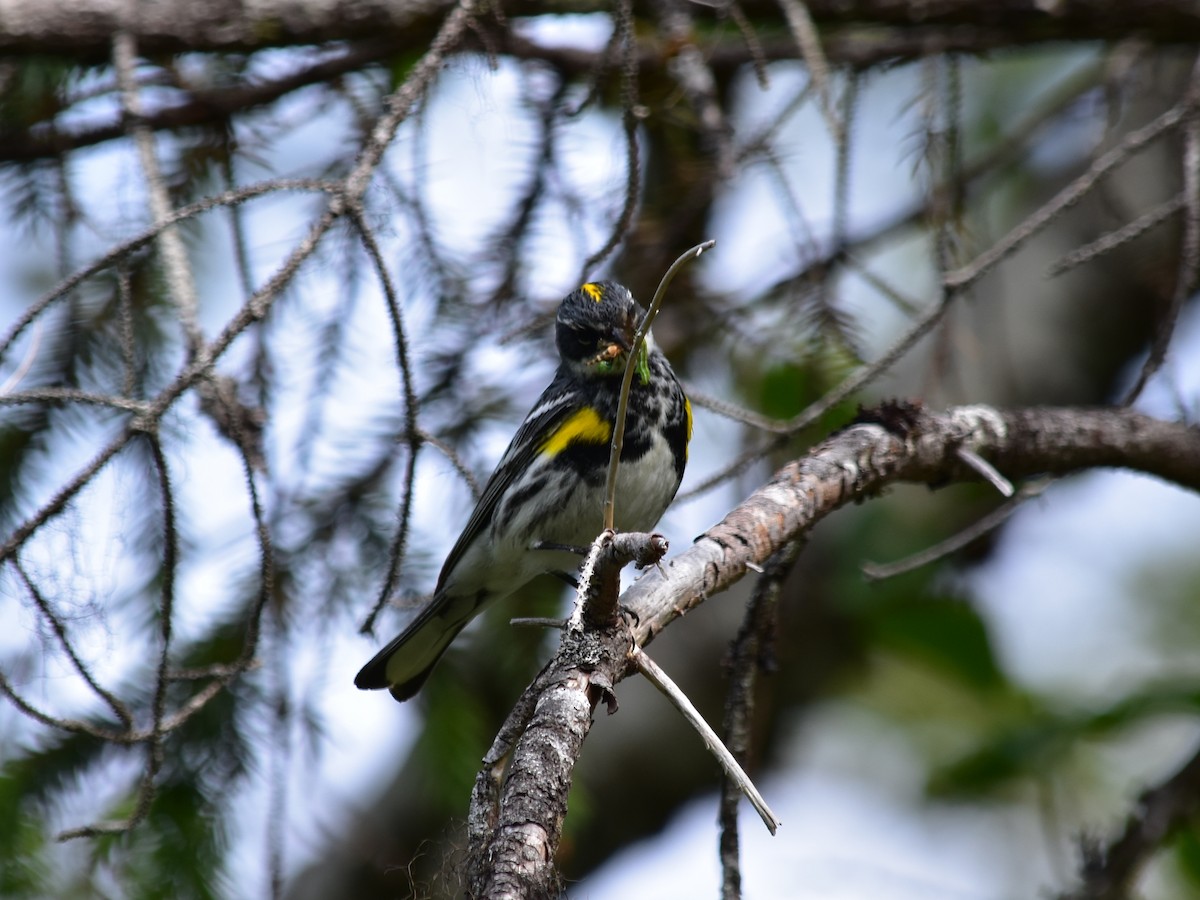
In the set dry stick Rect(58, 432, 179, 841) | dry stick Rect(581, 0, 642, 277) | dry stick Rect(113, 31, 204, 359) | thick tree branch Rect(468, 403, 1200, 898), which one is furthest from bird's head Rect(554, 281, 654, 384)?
dry stick Rect(58, 432, 179, 841)

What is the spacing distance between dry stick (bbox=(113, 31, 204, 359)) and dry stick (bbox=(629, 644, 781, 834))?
38.0 inches

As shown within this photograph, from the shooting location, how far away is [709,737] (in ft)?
5.03

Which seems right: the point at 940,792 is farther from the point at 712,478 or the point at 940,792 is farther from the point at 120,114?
the point at 120,114

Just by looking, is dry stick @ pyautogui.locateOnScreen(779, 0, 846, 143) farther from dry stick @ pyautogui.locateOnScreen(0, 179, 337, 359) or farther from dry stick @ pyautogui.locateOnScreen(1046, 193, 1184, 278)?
dry stick @ pyautogui.locateOnScreen(0, 179, 337, 359)

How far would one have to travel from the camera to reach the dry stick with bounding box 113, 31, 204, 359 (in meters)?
2.04

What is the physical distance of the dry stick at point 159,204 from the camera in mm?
2041

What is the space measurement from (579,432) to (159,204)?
1.37 m

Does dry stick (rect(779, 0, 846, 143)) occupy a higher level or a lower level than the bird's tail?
higher

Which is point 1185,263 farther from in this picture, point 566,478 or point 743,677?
point 566,478

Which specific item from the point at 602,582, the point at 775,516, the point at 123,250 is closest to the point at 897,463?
the point at 775,516

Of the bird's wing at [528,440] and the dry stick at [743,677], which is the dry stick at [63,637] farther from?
the bird's wing at [528,440]

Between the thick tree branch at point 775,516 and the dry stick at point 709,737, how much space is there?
0.03 meters

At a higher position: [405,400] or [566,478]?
[566,478]

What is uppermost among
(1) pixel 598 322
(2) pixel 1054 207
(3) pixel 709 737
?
(1) pixel 598 322
